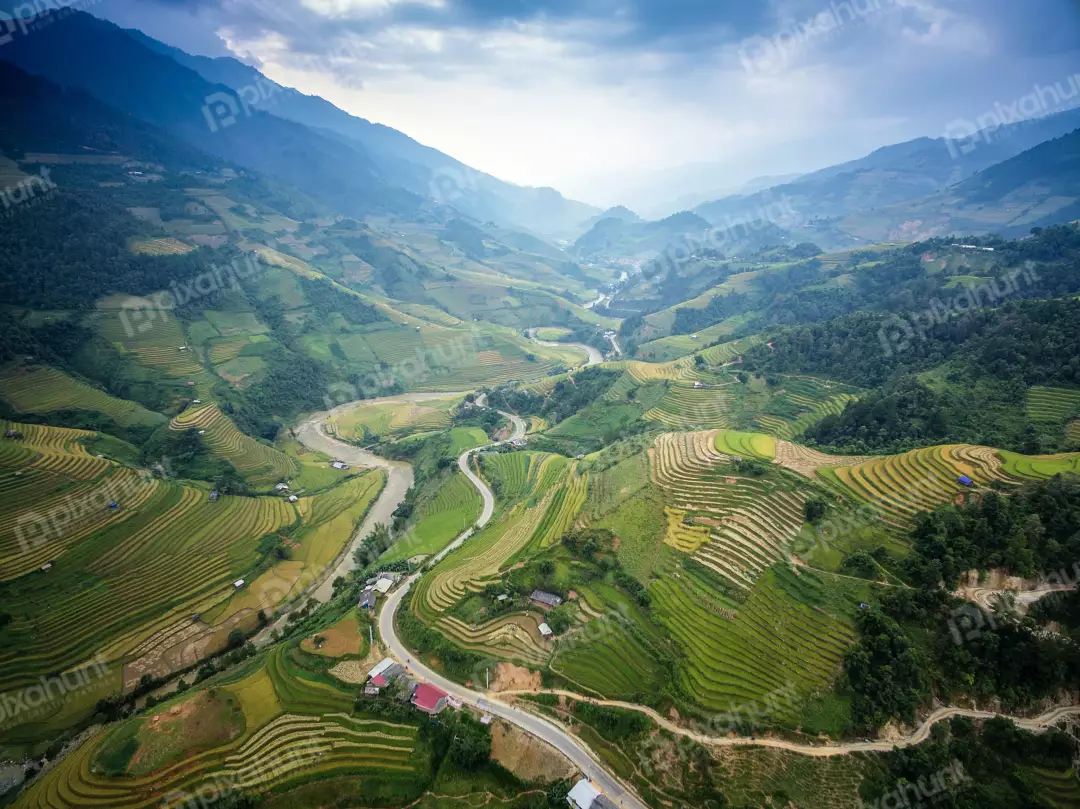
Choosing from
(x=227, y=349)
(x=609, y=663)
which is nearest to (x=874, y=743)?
(x=609, y=663)

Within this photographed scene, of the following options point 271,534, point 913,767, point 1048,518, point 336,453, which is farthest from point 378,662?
point 336,453

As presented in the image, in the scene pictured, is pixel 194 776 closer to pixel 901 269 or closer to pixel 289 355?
pixel 289 355

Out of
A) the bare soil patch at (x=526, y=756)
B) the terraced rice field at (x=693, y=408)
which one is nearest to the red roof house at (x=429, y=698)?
the bare soil patch at (x=526, y=756)

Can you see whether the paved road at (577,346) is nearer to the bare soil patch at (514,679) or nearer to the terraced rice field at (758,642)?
the terraced rice field at (758,642)

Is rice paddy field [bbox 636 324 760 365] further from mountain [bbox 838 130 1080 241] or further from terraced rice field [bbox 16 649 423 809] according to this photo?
mountain [bbox 838 130 1080 241]

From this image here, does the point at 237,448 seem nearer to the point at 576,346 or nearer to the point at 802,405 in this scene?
the point at 802,405

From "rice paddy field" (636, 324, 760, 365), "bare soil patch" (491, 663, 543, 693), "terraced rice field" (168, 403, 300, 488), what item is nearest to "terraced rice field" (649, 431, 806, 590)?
"bare soil patch" (491, 663, 543, 693)
